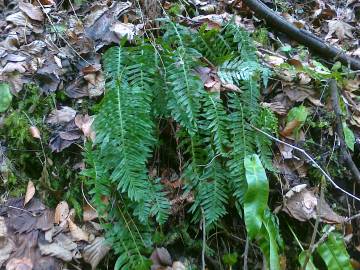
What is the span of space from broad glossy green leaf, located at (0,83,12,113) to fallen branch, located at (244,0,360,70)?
1908mm

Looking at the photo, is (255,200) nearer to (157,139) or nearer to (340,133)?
(157,139)

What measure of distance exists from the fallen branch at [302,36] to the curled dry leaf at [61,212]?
2046 millimetres

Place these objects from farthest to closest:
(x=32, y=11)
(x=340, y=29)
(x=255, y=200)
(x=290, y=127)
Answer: (x=340, y=29)
(x=32, y=11)
(x=290, y=127)
(x=255, y=200)

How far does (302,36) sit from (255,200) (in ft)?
5.44

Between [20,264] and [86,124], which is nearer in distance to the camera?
[20,264]

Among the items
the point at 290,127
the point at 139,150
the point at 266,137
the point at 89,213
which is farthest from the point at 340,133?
the point at 89,213

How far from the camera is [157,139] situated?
2.32m

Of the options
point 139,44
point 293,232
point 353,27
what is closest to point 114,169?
point 139,44

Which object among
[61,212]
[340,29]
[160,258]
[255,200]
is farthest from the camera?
[340,29]

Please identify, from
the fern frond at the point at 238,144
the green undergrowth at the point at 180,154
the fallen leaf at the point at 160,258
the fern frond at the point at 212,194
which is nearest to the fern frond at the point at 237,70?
the green undergrowth at the point at 180,154

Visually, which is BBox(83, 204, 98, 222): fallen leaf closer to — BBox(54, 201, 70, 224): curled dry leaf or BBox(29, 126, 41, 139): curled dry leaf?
BBox(54, 201, 70, 224): curled dry leaf

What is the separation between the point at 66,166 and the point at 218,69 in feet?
3.34

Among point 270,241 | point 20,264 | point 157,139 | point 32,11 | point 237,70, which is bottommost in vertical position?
point 20,264

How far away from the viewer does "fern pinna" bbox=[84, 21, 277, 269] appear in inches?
82.3
